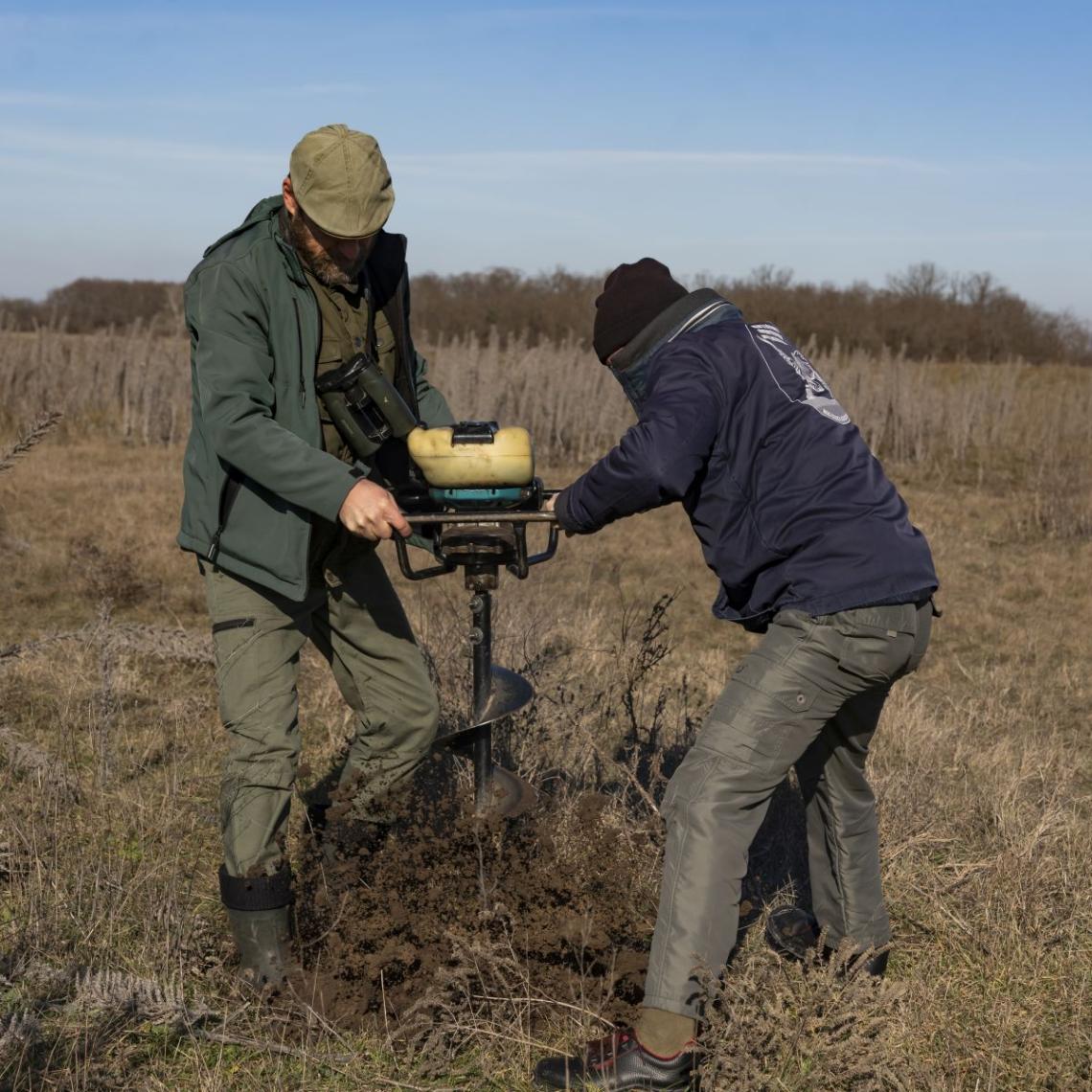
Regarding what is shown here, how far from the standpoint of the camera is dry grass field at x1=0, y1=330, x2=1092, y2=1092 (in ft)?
10.7

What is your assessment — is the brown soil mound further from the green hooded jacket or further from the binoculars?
the binoculars

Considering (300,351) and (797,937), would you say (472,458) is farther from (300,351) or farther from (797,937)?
(797,937)

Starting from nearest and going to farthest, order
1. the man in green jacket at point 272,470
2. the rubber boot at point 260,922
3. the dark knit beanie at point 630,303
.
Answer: the dark knit beanie at point 630,303
the man in green jacket at point 272,470
the rubber boot at point 260,922

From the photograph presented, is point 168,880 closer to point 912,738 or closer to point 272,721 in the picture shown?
point 272,721

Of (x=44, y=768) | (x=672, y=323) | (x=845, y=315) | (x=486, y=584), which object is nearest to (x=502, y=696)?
(x=486, y=584)

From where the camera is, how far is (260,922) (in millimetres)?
3529

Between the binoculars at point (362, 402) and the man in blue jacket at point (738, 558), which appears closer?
the man in blue jacket at point (738, 558)

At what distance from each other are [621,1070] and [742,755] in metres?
0.79

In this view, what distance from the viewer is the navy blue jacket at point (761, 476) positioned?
3.09 m

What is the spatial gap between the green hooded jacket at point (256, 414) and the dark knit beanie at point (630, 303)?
0.74 metres

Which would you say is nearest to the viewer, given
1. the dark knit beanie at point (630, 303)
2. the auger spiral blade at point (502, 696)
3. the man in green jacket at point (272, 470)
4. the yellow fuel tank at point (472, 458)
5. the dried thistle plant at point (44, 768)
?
the yellow fuel tank at point (472, 458)

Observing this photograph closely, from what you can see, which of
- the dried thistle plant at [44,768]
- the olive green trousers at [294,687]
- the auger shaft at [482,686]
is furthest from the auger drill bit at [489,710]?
the dried thistle plant at [44,768]

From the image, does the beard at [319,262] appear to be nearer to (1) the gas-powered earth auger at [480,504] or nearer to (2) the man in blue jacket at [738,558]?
(1) the gas-powered earth auger at [480,504]

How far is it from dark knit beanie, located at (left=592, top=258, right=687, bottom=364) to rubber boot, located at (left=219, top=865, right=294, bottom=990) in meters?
1.68
